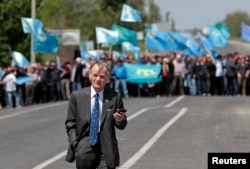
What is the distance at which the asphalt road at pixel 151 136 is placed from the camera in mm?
14352

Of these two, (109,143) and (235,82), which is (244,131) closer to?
(109,143)

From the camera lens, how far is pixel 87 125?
791 centimetres

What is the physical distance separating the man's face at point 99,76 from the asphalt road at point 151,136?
5810 millimetres

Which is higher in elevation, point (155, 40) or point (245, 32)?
point (245, 32)

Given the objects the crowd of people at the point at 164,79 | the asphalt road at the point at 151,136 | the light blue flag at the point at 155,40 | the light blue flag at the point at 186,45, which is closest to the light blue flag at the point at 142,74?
the crowd of people at the point at 164,79

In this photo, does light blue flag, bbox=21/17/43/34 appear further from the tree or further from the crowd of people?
the tree

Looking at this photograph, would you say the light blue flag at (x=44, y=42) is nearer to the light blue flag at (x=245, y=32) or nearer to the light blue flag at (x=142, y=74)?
the light blue flag at (x=142, y=74)

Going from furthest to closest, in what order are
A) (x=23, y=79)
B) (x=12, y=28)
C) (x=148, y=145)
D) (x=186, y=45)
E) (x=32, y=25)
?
1. (x=12, y=28)
2. (x=186, y=45)
3. (x=32, y=25)
4. (x=23, y=79)
5. (x=148, y=145)

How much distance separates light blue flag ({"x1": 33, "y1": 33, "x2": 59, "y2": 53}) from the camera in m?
38.1

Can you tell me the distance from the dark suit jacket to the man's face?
0.15 m

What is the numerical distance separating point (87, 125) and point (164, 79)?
28.2 m

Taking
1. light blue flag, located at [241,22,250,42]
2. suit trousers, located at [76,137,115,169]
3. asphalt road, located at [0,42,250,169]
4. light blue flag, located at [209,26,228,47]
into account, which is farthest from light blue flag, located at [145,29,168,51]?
suit trousers, located at [76,137,115,169]

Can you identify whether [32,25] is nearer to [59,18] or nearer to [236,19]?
[59,18]

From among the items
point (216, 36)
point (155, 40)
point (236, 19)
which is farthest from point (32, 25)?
point (236, 19)
